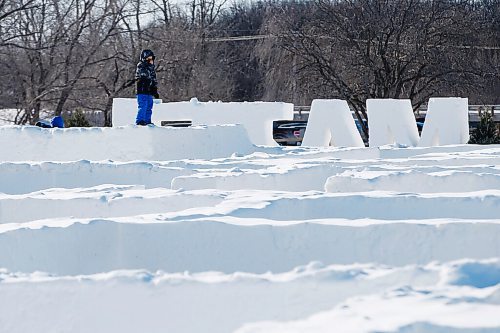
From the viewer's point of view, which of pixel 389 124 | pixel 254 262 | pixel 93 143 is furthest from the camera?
pixel 389 124

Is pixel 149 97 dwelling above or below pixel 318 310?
above

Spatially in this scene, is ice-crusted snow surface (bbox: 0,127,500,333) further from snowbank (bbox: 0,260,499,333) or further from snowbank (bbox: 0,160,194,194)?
snowbank (bbox: 0,160,194,194)

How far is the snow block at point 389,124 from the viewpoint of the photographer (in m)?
19.2

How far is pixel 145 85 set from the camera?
15586mm

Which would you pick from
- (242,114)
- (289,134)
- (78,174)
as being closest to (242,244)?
(78,174)

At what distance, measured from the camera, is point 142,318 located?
17.0ft

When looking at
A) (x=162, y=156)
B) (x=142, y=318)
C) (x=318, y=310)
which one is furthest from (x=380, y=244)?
(x=162, y=156)

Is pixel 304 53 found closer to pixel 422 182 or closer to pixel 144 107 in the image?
pixel 144 107

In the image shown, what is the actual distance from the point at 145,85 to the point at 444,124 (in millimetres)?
6666

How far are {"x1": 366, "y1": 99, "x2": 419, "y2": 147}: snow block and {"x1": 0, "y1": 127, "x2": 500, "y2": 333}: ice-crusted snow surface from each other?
1017 cm

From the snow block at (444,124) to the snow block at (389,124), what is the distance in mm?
342

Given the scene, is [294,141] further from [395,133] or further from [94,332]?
[94,332]

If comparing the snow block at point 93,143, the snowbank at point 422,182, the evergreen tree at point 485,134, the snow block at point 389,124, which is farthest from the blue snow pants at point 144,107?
the evergreen tree at point 485,134

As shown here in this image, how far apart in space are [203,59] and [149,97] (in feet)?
86.1
